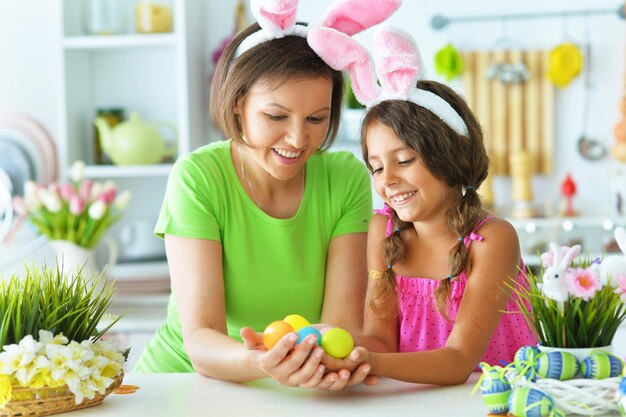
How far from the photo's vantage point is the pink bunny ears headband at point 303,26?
1.65m

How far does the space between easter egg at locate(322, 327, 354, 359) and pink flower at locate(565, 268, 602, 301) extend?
341mm

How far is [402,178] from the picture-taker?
161 centimetres

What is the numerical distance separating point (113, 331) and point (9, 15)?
1.40 meters

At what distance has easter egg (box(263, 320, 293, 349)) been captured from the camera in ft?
4.54

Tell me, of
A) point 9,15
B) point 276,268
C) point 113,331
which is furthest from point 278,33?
point 9,15

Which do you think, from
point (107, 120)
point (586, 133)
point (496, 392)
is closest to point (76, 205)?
point (107, 120)

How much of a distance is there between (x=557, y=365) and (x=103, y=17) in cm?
291

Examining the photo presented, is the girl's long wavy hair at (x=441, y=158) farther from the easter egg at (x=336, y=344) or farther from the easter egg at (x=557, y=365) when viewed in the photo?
the easter egg at (x=557, y=365)

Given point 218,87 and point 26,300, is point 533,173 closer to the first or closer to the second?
point 218,87

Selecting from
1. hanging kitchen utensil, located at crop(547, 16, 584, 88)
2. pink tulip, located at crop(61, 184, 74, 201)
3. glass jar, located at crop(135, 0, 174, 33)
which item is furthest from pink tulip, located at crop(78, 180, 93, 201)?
hanging kitchen utensil, located at crop(547, 16, 584, 88)

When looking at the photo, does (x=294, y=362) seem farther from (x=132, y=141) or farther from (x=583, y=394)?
(x=132, y=141)

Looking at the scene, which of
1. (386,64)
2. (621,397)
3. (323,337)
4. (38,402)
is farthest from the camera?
(386,64)

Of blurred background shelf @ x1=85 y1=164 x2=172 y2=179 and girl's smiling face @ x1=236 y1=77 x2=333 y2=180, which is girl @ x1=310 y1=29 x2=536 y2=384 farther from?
blurred background shelf @ x1=85 y1=164 x2=172 y2=179

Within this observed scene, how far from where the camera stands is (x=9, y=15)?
150 inches
